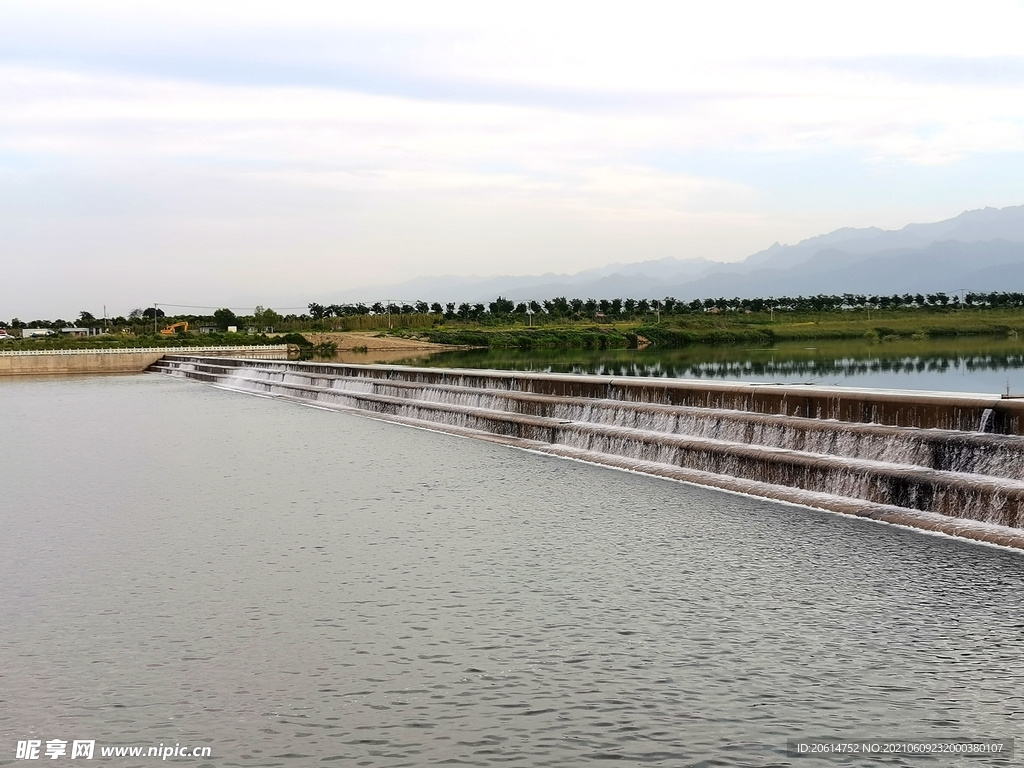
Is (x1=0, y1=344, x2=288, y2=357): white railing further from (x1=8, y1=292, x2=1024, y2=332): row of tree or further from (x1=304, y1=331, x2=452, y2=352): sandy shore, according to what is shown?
(x1=8, y1=292, x2=1024, y2=332): row of tree

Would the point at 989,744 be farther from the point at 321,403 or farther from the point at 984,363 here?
the point at 984,363

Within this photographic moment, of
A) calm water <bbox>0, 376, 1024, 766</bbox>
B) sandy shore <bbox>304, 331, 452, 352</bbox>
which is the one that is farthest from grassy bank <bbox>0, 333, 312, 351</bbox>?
calm water <bbox>0, 376, 1024, 766</bbox>

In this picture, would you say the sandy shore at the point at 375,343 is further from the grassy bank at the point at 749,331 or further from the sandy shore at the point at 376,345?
the grassy bank at the point at 749,331

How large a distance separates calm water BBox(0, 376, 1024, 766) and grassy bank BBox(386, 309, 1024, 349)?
79.0 m

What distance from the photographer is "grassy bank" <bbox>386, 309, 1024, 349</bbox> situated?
317 ft

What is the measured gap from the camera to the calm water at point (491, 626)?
268 inches

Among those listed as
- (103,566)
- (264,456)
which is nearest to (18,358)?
(264,456)

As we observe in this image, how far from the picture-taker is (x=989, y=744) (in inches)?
254

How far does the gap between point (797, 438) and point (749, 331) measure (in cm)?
9266

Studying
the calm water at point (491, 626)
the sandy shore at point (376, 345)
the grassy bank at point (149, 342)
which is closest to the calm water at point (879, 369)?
the calm water at point (491, 626)

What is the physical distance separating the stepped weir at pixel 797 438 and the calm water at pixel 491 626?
2.86ft

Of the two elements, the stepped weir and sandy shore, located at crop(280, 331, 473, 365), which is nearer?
the stepped weir

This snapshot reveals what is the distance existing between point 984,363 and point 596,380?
94.1 ft

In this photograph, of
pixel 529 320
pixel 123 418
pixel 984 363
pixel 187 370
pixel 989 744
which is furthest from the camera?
pixel 529 320
